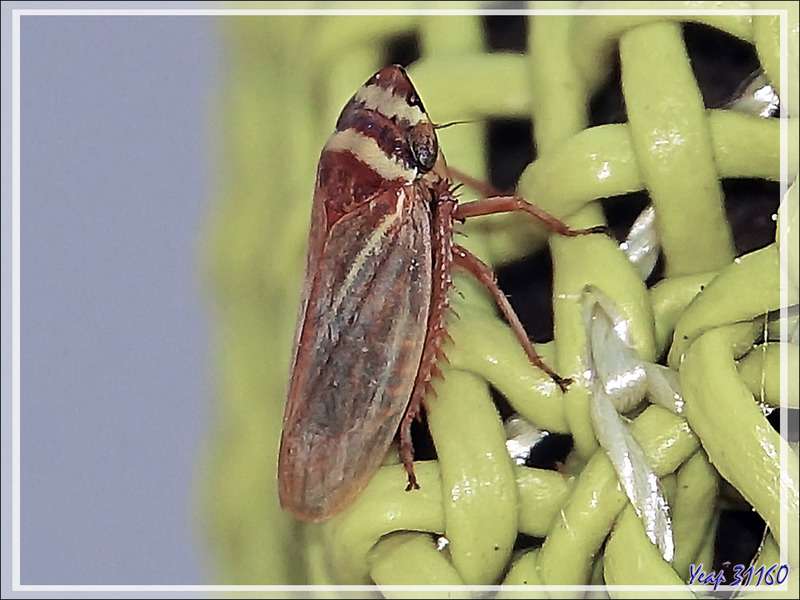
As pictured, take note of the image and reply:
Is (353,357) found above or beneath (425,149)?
beneath

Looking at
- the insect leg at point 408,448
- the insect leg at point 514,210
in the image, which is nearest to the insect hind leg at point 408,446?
the insect leg at point 408,448

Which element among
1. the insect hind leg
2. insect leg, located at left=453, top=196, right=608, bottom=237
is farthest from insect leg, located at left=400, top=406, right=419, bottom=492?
insect leg, located at left=453, top=196, right=608, bottom=237

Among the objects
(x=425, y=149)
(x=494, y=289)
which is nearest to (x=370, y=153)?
(x=425, y=149)

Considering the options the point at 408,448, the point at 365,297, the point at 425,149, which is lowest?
the point at 408,448

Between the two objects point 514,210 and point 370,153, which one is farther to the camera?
point 370,153

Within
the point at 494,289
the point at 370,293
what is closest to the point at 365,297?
the point at 370,293

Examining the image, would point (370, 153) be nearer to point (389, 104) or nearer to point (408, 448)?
point (389, 104)

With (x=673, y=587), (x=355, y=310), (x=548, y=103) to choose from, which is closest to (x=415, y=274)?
(x=355, y=310)
